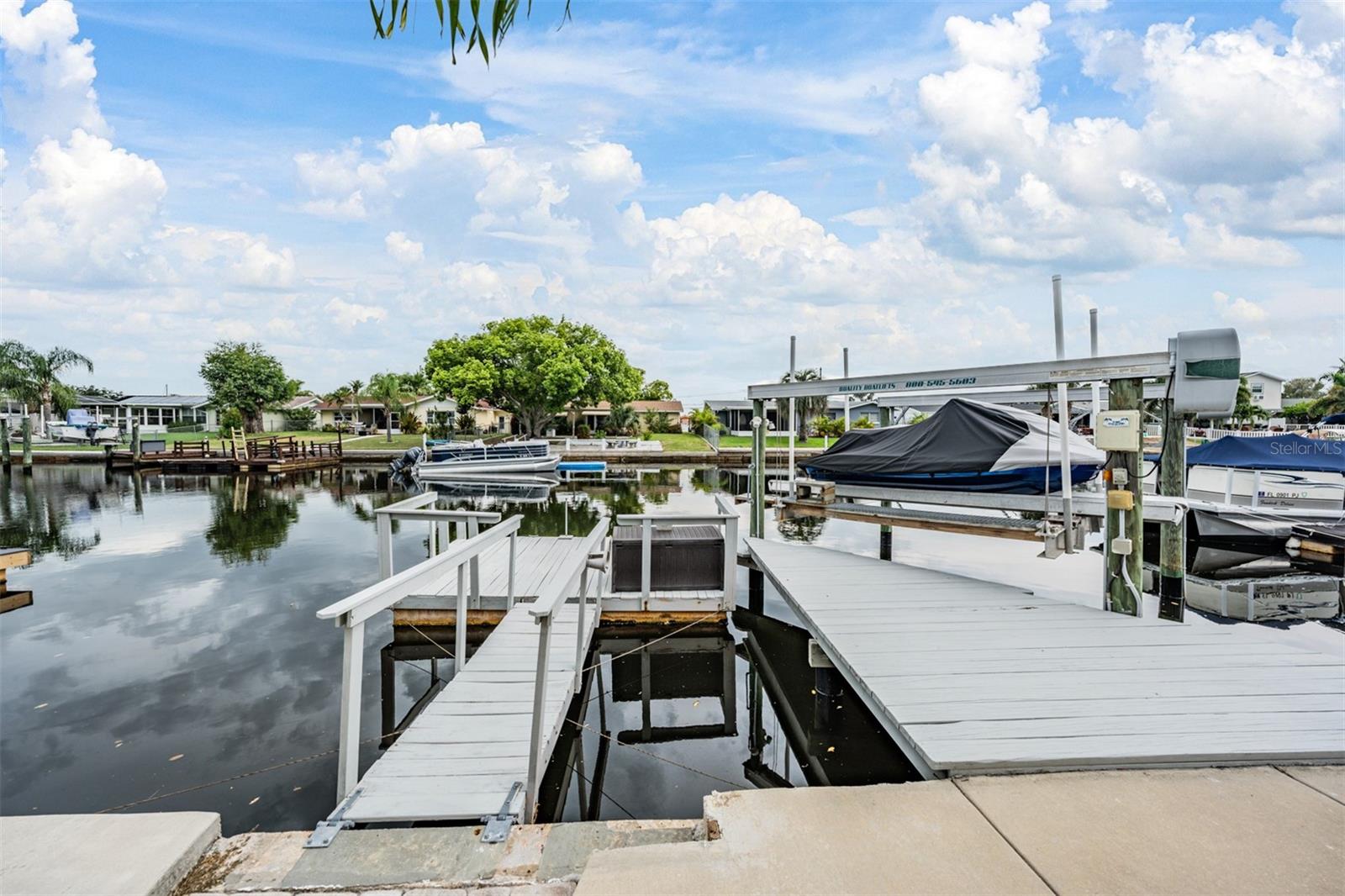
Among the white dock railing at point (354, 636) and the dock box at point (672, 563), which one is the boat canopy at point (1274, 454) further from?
the white dock railing at point (354, 636)

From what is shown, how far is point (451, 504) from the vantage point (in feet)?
66.1

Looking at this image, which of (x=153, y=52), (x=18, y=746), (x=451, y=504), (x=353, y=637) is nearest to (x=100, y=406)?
(x=451, y=504)

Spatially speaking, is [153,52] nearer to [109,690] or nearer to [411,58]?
[411,58]

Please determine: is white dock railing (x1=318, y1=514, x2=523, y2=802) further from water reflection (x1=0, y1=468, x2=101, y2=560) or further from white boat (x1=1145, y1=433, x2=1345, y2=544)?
water reflection (x1=0, y1=468, x2=101, y2=560)

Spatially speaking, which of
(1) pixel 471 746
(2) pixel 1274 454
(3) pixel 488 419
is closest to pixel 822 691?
(1) pixel 471 746

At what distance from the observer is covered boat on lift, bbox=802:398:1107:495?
6219 millimetres

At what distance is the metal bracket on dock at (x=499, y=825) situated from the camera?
2.70 metres

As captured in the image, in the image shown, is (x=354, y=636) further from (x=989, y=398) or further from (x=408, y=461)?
(x=408, y=461)

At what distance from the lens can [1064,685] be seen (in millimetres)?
3828

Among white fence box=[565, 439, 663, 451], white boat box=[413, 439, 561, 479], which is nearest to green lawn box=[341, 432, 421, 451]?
white fence box=[565, 439, 663, 451]

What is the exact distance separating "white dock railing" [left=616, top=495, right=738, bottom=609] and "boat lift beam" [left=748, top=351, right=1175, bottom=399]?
183cm

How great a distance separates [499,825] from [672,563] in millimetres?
4930

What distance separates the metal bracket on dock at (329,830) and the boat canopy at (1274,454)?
13.2 meters

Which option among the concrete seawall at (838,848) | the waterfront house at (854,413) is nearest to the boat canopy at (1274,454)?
the concrete seawall at (838,848)
